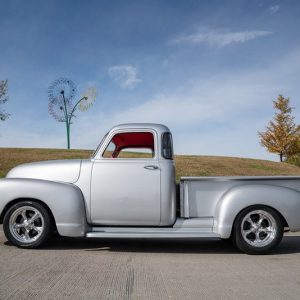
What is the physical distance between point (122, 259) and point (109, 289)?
1.43 meters

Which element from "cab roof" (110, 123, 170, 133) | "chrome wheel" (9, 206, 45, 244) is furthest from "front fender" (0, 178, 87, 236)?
"cab roof" (110, 123, 170, 133)

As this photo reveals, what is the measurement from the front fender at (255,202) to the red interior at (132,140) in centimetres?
162

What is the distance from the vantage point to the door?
6.18 meters

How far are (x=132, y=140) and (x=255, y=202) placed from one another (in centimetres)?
230

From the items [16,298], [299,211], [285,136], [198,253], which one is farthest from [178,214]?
[285,136]

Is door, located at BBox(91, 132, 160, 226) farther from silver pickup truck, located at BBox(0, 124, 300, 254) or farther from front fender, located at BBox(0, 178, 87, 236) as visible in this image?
front fender, located at BBox(0, 178, 87, 236)

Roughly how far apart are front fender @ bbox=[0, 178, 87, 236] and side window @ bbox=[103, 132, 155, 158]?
857mm

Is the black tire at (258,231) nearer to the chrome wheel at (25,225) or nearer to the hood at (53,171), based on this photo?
the hood at (53,171)

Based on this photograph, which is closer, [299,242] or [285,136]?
[299,242]

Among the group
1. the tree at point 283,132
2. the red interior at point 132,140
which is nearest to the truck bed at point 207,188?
the red interior at point 132,140

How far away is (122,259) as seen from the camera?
5695 millimetres

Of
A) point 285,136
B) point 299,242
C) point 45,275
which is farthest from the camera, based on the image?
point 285,136

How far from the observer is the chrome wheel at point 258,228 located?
6086 mm

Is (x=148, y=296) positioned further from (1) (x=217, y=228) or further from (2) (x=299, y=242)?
(2) (x=299, y=242)
